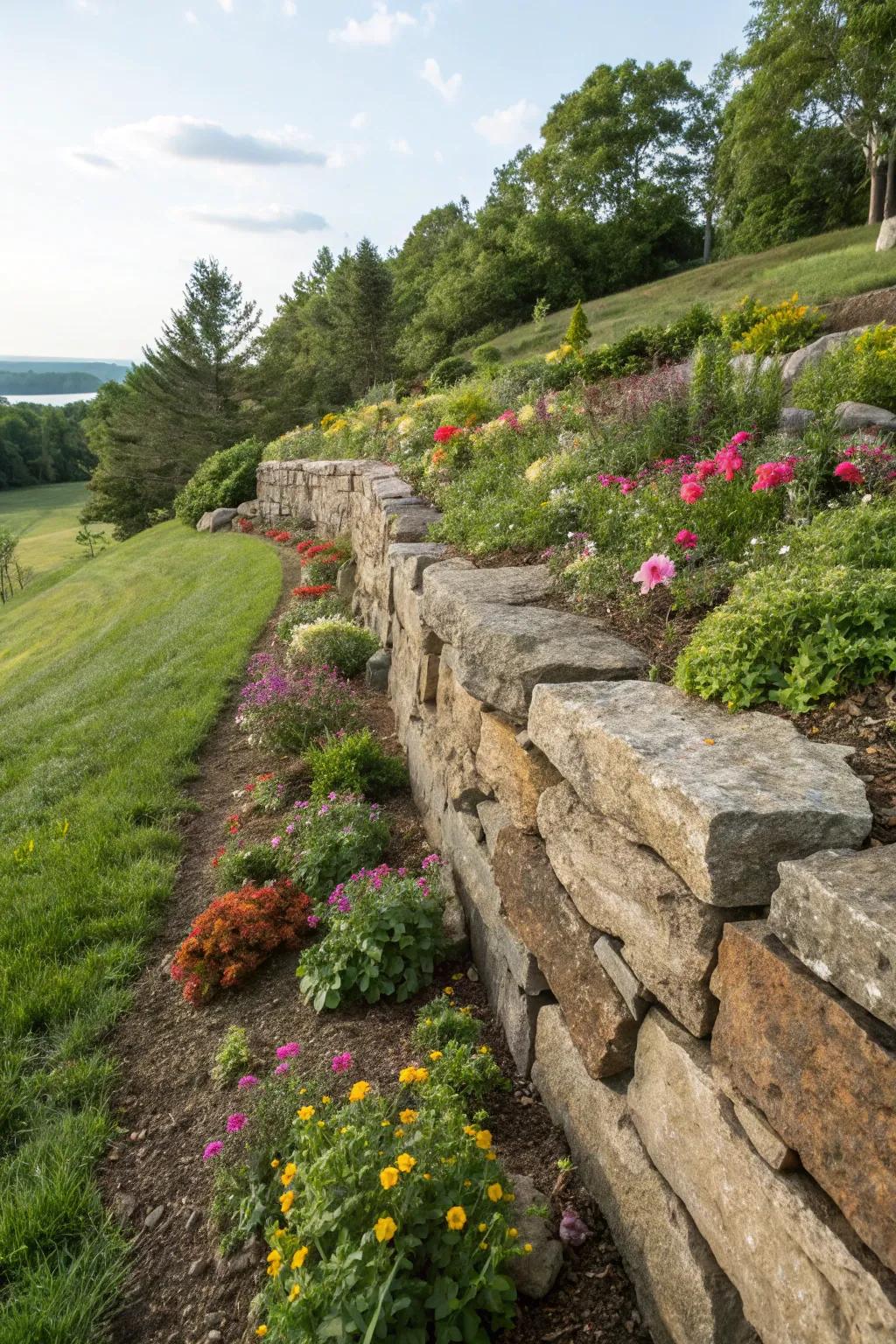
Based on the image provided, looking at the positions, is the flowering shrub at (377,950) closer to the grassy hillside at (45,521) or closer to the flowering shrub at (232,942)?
the flowering shrub at (232,942)

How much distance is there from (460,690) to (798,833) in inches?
84.1

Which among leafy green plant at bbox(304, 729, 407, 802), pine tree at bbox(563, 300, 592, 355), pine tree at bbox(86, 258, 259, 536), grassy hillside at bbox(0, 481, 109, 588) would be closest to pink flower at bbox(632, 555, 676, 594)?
leafy green plant at bbox(304, 729, 407, 802)

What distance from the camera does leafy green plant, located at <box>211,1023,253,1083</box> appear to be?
2.64 m

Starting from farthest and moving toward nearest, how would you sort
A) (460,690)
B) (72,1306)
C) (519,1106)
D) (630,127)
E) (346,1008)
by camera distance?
(630,127) < (460,690) < (346,1008) < (519,1106) < (72,1306)

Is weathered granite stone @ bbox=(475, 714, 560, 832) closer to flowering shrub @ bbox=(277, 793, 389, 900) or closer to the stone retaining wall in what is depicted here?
the stone retaining wall

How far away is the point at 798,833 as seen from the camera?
1.43 meters

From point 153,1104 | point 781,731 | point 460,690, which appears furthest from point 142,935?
point 781,731

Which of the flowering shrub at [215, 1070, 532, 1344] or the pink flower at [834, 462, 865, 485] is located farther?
the pink flower at [834, 462, 865, 485]

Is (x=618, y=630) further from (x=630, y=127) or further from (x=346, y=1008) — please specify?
(x=630, y=127)

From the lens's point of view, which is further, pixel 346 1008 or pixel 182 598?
pixel 182 598

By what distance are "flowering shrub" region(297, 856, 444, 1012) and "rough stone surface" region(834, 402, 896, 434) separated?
3537mm

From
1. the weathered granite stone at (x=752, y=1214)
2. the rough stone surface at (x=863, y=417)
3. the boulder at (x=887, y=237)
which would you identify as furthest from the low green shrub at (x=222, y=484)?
the weathered granite stone at (x=752, y=1214)

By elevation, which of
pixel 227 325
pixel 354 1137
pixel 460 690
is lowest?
pixel 354 1137

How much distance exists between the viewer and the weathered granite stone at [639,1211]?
1552 mm
